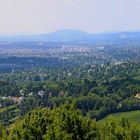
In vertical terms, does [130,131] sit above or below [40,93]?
above

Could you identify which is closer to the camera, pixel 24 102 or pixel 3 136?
pixel 3 136

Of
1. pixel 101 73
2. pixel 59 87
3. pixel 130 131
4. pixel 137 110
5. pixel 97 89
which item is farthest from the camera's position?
pixel 101 73

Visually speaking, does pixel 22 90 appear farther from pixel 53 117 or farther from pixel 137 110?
pixel 53 117

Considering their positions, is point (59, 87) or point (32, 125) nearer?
point (32, 125)

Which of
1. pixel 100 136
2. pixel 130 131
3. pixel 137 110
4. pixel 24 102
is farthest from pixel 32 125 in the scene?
pixel 24 102

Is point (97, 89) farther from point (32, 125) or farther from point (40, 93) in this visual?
point (32, 125)

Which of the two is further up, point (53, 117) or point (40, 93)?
point (53, 117)

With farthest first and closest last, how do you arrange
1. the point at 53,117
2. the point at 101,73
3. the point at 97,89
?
the point at 101,73 → the point at 97,89 → the point at 53,117

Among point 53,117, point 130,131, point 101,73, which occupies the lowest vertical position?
point 101,73

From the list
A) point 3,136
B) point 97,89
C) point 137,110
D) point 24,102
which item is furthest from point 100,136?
point 97,89
